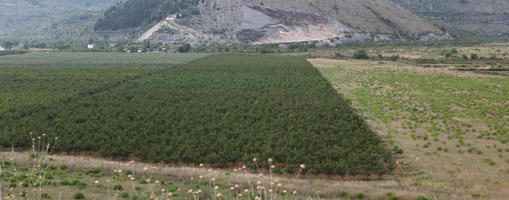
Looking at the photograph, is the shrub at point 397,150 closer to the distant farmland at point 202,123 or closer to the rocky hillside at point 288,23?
the distant farmland at point 202,123

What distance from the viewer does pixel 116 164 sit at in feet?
54.1

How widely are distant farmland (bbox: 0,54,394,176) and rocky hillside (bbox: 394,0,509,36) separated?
16928cm

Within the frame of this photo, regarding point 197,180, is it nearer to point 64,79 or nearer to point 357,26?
point 64,79

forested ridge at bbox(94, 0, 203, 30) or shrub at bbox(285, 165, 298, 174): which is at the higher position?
forested ridge at bbox(94, 0, 203, 30)

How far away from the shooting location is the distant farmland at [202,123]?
56.7 feet

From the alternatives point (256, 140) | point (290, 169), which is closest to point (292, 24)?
point (256, 140)

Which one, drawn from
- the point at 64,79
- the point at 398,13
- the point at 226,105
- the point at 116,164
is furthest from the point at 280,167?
the point at 398,13

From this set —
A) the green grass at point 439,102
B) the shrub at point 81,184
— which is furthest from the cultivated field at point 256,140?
the green grass at point 439,102

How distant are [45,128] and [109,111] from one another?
17.0 feet

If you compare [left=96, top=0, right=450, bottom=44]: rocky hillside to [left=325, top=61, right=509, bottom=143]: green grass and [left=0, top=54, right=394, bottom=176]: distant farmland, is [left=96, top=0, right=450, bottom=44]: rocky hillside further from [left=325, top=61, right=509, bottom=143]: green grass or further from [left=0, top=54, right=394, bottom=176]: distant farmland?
[left=0, top=54, right=394, bottom=176]: distant farmland

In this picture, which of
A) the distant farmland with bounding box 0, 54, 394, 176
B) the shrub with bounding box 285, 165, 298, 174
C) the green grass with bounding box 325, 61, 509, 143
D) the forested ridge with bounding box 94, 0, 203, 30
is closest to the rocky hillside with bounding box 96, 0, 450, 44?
the forested ridge with bounding box 94, 0, 203, 30

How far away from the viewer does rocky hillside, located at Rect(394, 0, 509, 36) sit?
165500mm

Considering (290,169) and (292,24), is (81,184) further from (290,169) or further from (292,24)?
(292,24)

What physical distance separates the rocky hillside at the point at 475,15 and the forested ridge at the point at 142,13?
129 meters
